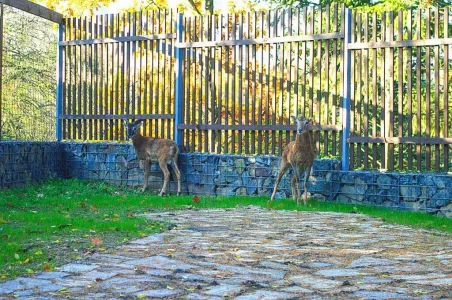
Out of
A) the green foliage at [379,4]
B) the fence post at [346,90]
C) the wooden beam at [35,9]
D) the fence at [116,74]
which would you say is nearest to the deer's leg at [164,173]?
the fence at [116,74]

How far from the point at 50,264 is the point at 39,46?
9.39 m

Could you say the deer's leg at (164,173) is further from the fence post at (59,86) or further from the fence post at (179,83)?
the fence post at (59,86)

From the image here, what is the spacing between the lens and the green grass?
6266 millimetres

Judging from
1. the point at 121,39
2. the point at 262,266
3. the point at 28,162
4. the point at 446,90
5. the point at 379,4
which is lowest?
the point at 262,266

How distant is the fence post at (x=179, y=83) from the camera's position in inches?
531

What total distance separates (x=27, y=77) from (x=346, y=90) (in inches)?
258

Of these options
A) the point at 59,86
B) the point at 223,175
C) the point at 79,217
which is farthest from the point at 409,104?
the point at 59,86

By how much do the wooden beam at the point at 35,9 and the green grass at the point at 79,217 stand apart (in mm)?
3576

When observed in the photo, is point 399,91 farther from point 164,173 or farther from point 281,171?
point 164,173

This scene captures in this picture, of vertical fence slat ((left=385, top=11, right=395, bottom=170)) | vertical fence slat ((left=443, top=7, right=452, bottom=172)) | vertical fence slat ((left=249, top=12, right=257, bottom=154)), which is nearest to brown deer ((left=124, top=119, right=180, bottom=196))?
vertical fence slat ((left=249, top=12, right=257, bottom=154))

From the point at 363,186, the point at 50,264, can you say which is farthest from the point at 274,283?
the point at 363,186

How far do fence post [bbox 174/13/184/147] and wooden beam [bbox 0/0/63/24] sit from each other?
9.86 ft

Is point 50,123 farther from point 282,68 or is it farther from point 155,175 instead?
point 282,68

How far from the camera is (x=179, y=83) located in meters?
13.5
